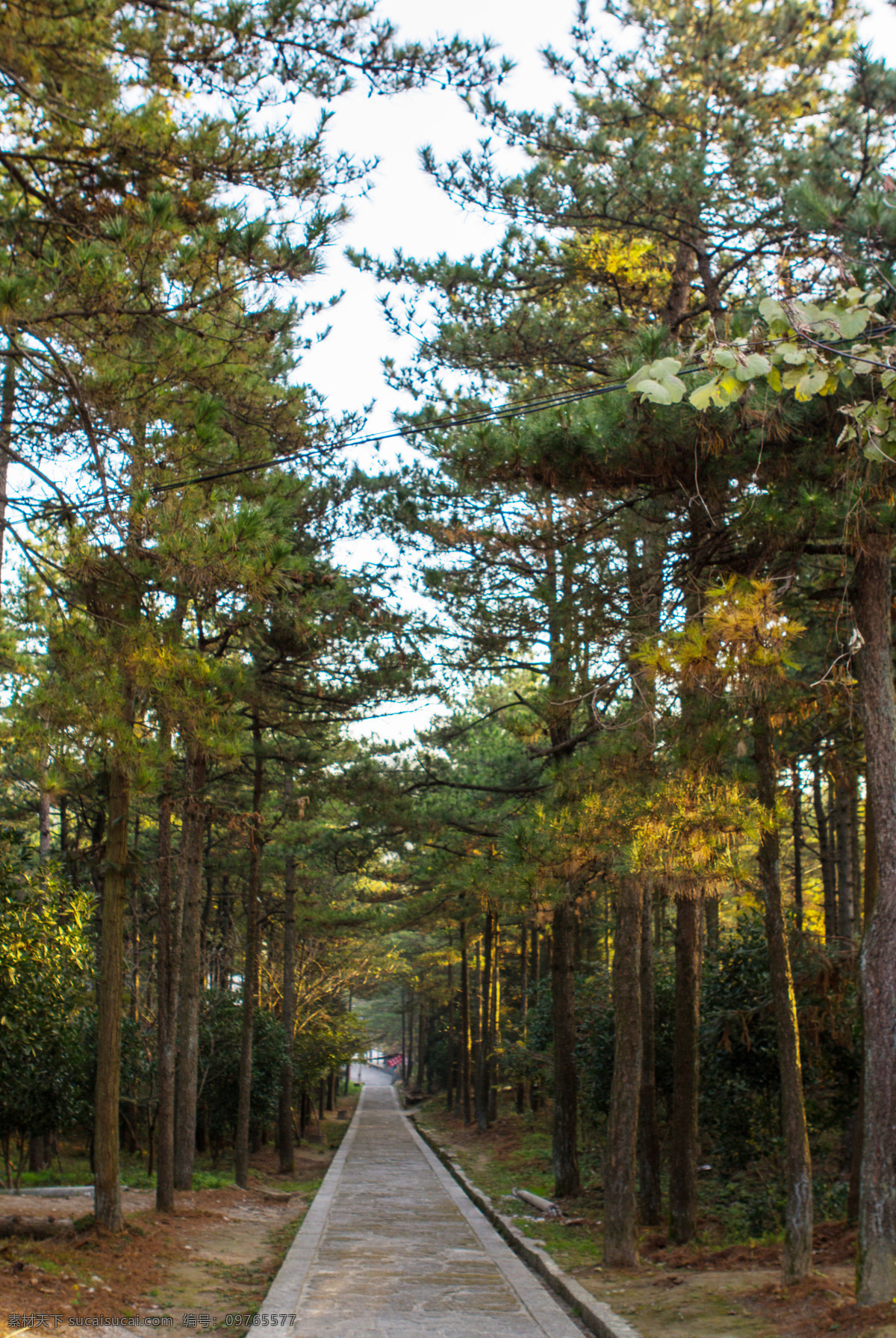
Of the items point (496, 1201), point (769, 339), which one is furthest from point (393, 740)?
point (769, 339)

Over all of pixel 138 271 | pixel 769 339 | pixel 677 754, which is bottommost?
pixel 677 754

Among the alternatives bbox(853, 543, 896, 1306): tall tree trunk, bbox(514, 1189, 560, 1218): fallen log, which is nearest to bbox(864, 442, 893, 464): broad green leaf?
bbox(853, 543, 896, 1306): tall tree trunk

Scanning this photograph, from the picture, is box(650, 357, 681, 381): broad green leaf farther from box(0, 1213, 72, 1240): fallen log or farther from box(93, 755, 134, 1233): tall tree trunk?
box(0, 1213, 72, 1240): fallen log

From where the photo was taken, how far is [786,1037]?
7.73 metres

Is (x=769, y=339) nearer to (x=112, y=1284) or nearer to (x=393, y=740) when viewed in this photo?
(x=112, y=1284)

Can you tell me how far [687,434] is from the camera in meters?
6.59

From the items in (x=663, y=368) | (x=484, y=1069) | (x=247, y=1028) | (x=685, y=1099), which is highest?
(x=663, y=368)

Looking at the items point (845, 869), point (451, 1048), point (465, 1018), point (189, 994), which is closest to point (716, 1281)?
point (189, 994)

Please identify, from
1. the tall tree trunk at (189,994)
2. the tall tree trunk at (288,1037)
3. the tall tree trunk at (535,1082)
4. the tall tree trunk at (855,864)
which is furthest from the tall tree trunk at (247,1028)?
the tall tree trunk at (855,864)

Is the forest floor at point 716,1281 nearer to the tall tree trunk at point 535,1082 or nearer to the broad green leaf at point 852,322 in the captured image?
the broad green leaf at point 852,322

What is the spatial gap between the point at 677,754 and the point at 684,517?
1.90 meters

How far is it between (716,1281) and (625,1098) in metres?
1.66

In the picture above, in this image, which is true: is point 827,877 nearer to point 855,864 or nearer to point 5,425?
point 855,864

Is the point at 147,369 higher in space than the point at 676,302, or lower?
lower
